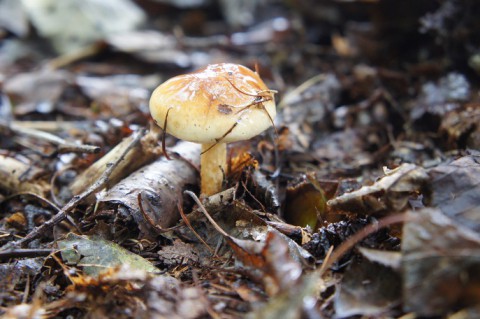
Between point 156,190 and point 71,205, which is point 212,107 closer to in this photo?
point 156,190

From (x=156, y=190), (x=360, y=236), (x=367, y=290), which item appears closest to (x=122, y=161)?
(x=156, y=190)

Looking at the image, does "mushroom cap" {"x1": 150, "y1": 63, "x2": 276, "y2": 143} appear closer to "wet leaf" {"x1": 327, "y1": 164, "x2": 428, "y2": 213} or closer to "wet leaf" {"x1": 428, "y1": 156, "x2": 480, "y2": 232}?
"wet leaf" {"x1": 327, "y1": 164, "x2": 428, "y2": 213}

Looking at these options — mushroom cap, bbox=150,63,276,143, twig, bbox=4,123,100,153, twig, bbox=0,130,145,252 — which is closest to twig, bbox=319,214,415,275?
mushroom cap, bbox=150,63,276,143

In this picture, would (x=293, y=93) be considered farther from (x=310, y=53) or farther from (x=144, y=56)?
(x=144, y=56)

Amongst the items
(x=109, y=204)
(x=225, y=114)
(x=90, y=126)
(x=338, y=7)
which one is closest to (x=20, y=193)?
(x=109, y=204)

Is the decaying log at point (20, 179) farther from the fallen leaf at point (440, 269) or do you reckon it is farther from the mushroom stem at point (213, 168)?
the fallen leaf at point (440, 269)

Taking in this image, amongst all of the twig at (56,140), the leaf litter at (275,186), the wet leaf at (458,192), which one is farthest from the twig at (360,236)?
the twig at (56,140)
